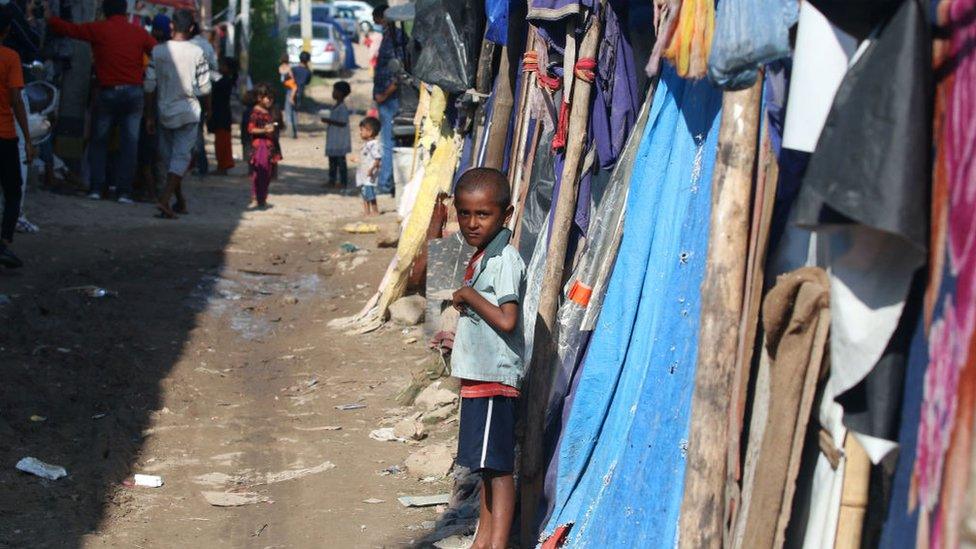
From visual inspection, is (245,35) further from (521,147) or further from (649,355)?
(649,355)

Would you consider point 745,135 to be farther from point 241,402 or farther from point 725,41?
point 241,402

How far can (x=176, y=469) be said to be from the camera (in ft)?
19.2

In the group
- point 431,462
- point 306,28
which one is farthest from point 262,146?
point 306,28

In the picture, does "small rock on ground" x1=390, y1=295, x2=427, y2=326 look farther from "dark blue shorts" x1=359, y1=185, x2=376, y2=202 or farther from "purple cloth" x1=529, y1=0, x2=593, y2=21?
"dark blue shorts" x1=359, y1=185, x2=376, y2=202

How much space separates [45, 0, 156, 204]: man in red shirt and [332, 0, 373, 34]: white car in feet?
105

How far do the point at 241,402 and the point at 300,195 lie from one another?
28.4 ft

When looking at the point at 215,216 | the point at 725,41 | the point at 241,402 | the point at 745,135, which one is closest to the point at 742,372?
the point at 745,135

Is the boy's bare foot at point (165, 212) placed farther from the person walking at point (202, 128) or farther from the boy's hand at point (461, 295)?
the boy's hand at point (461, 295)

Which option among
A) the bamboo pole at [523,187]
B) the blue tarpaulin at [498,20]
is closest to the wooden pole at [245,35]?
the blue tarpaulin at [498,20]

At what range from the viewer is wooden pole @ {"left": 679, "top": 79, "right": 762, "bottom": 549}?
3.39 meters

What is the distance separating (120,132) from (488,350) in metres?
8.87

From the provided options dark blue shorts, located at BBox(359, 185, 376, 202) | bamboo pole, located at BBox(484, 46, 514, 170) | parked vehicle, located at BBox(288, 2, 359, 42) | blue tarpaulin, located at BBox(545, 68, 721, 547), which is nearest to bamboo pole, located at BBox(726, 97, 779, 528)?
blue tarpaulin, located at BBox(545, 68, 721, 547)

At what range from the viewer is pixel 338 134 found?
1561 centimetres

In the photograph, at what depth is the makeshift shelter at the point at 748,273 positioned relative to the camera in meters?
2.20
